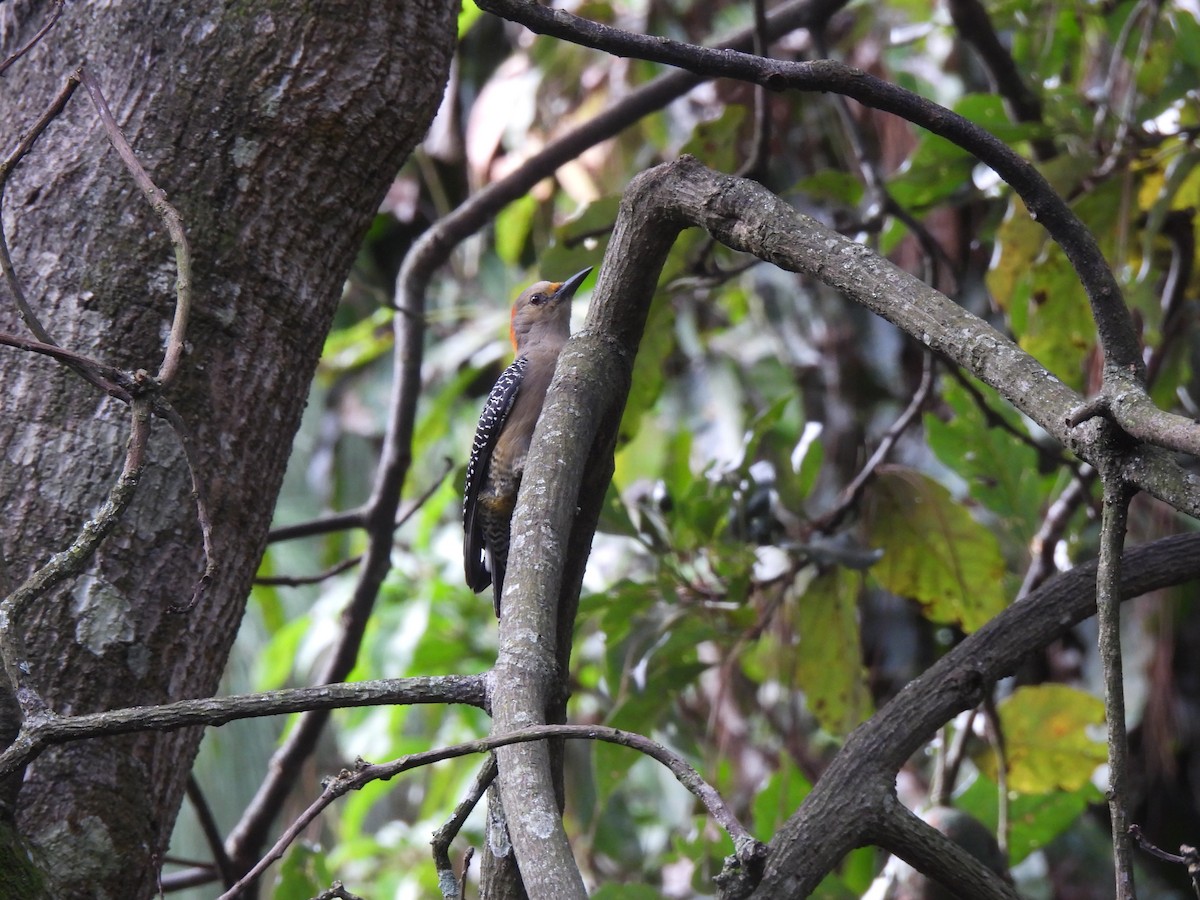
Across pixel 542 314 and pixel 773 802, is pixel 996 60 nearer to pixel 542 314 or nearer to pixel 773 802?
pixel 542 314

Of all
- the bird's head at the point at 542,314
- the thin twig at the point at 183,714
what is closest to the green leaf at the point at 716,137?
the bird's head at the point at 542,314

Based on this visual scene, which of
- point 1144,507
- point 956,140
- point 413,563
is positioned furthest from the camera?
point 413,563

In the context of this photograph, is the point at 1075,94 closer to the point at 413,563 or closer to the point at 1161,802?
the point at 1161,802

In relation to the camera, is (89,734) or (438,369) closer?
(89,734)

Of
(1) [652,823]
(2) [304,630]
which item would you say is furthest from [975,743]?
(2) [304,630]

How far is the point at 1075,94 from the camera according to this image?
302 cm

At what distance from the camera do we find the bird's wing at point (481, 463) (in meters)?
A: 3.35

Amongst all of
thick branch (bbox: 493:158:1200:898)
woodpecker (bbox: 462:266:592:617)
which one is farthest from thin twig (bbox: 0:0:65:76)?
woodpecker (bbox: 462:266:592:617)

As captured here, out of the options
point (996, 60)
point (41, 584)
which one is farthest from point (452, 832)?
point (996, 60)

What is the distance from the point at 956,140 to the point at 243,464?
1092mm

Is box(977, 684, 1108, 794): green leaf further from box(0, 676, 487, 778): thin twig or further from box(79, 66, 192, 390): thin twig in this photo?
box(79, 66, 192, 390): thin twig

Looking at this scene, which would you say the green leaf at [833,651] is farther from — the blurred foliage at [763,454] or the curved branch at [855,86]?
the curved branch at [855,86]

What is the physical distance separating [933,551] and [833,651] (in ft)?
1.16

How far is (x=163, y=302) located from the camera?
170cm
